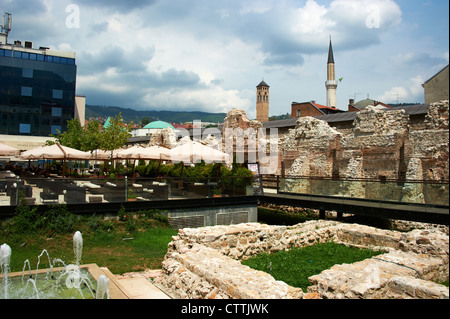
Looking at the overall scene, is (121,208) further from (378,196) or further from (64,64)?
(64,64)

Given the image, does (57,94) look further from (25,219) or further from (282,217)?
(25,219)

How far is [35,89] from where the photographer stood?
45250 mm

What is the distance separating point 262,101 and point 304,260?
95.9 meters

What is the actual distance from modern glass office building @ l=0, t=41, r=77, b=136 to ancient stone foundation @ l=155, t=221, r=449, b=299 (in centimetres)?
3840

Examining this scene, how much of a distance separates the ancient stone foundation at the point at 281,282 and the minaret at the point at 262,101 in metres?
91.1

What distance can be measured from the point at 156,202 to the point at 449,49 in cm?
1267

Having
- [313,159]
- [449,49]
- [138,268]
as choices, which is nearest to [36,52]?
[313,159]

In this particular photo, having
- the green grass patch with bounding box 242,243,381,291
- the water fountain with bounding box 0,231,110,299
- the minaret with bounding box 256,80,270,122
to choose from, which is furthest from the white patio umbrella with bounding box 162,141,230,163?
→ the minaret with bounding box 256,80,270,122

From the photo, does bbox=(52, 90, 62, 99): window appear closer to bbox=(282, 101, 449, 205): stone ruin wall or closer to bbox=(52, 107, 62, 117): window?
bbox=(52, 107, 62, 117): window

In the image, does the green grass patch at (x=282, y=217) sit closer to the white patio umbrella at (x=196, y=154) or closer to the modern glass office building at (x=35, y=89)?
the white patio umbrella at (x=196, y=154)

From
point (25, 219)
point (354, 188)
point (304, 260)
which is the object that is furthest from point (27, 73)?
point (304, 260)

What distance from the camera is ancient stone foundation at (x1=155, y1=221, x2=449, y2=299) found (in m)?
5.39

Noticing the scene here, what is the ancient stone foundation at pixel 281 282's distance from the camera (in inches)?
212

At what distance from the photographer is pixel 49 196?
39.8 ft
